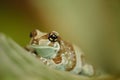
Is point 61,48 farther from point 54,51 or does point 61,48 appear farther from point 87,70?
point 87,70

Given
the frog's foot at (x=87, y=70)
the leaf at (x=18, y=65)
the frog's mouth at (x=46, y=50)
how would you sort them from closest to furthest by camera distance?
the leaf at (x=18, y=65) < the frog's mouth at (x=46, y=50) < the frog's foot at (x=87, y=70)

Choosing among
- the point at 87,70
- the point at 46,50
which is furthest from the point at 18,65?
the point at 87,70

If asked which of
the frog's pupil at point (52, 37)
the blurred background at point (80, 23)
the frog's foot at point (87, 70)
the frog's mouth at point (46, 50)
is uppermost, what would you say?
the blurred background at point (80, 23)

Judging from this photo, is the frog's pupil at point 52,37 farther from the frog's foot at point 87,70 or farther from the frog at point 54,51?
the frog's foot at point 87,70

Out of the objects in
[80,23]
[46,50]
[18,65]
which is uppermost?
[80,23]

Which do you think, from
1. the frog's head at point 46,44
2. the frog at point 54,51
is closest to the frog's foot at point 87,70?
the frog at point 54,51

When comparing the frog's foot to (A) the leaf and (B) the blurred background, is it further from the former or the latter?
(A) the leaf
